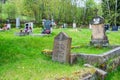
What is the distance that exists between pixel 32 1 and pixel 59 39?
4554cm

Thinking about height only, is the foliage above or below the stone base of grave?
above

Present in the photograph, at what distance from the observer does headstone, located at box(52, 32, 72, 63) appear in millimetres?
14250

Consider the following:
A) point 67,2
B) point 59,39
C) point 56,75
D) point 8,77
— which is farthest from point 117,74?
point 67,2

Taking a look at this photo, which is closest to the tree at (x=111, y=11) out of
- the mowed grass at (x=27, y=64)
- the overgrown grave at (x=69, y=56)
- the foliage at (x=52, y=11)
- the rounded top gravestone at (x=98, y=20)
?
the foliage at (x=52, y=11)

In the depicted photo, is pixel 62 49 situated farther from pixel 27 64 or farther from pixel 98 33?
pixel 98 33

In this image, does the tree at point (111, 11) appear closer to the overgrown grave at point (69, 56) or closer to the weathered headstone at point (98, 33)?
the weathered headstone at point (98, 33)

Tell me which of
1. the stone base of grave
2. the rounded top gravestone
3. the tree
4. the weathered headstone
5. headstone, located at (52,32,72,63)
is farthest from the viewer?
the tree

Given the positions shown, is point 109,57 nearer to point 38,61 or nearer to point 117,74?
point 117,74

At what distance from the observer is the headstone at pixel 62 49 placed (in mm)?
14250

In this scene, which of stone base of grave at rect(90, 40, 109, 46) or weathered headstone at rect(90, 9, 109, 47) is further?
weathered headstone at rect(90, 9, 109, 47)

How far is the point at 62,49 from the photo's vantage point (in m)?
14.4

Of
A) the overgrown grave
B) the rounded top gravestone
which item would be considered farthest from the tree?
the overgrown grave

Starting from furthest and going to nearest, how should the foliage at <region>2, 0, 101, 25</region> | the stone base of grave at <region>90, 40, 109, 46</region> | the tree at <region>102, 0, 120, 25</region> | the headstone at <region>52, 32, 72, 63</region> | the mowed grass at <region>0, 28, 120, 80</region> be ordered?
the foliage at <region>2, 0, 101, 25</region>, the tree at <region>102, 0, 120, 25</region>, the stone base of grave at <region>90, 40, 109, 46</region>, the headstone at <region>52, 32, 72, 63</region>, the mowed grass at <region>0, 28, 120, 80</region>

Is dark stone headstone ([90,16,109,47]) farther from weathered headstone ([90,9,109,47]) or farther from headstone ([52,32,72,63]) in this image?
headstone ([52,32,72,63])
